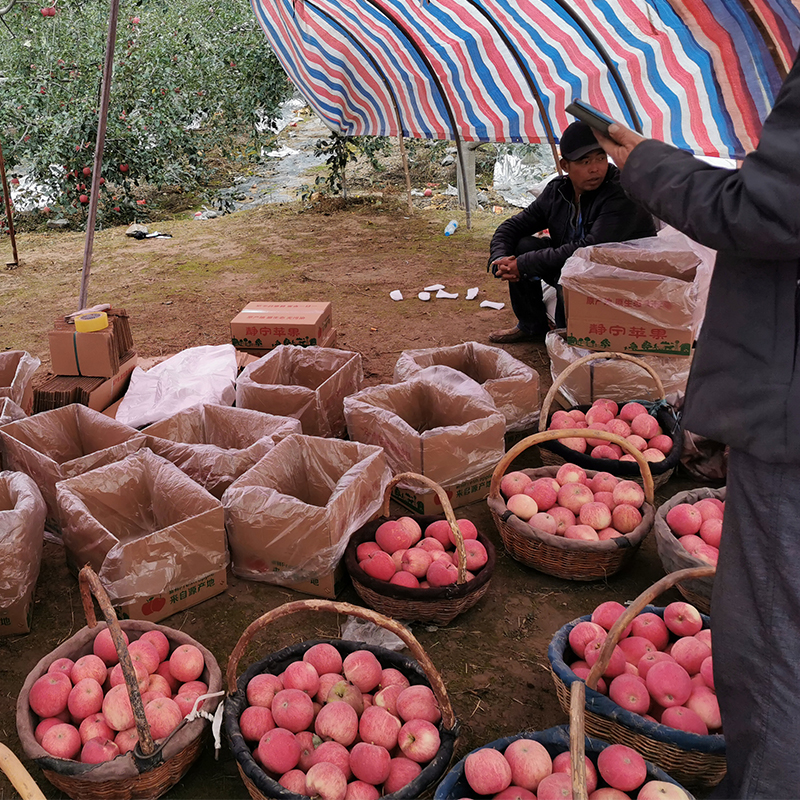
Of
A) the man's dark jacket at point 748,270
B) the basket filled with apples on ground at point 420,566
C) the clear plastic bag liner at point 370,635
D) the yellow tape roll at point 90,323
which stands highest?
the man's dark jacket at point 748,270

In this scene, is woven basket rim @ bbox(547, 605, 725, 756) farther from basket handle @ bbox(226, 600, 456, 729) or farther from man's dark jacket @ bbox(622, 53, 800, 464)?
man's dark jacket @ bbox(622, 53, 800, 464)

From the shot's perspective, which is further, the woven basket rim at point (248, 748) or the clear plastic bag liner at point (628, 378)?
the clear plastic bag liner at point (628, 378)

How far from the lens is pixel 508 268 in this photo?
4.33m

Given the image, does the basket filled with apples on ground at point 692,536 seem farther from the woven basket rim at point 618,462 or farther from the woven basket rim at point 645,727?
the woven basket rim at point 645,727

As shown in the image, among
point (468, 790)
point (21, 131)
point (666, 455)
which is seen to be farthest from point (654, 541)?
point (21, 131)

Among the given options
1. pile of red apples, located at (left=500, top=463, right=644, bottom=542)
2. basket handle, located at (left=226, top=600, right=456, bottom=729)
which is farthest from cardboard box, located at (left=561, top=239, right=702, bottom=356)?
basket handle, located at (left=226, top=600, right=456, bottom=729)

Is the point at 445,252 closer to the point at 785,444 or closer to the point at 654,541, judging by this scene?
the point at 654,541

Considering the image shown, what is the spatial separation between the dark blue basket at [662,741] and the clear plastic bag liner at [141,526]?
124cm

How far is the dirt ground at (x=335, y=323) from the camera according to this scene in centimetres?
219

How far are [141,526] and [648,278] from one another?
8.11 feet

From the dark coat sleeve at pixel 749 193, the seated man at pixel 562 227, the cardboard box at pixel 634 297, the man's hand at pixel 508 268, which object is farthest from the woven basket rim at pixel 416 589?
the man's hand at pixel 508 268

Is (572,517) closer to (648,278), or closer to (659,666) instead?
(659,666)

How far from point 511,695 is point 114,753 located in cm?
110

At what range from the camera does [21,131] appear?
27.7 ft
